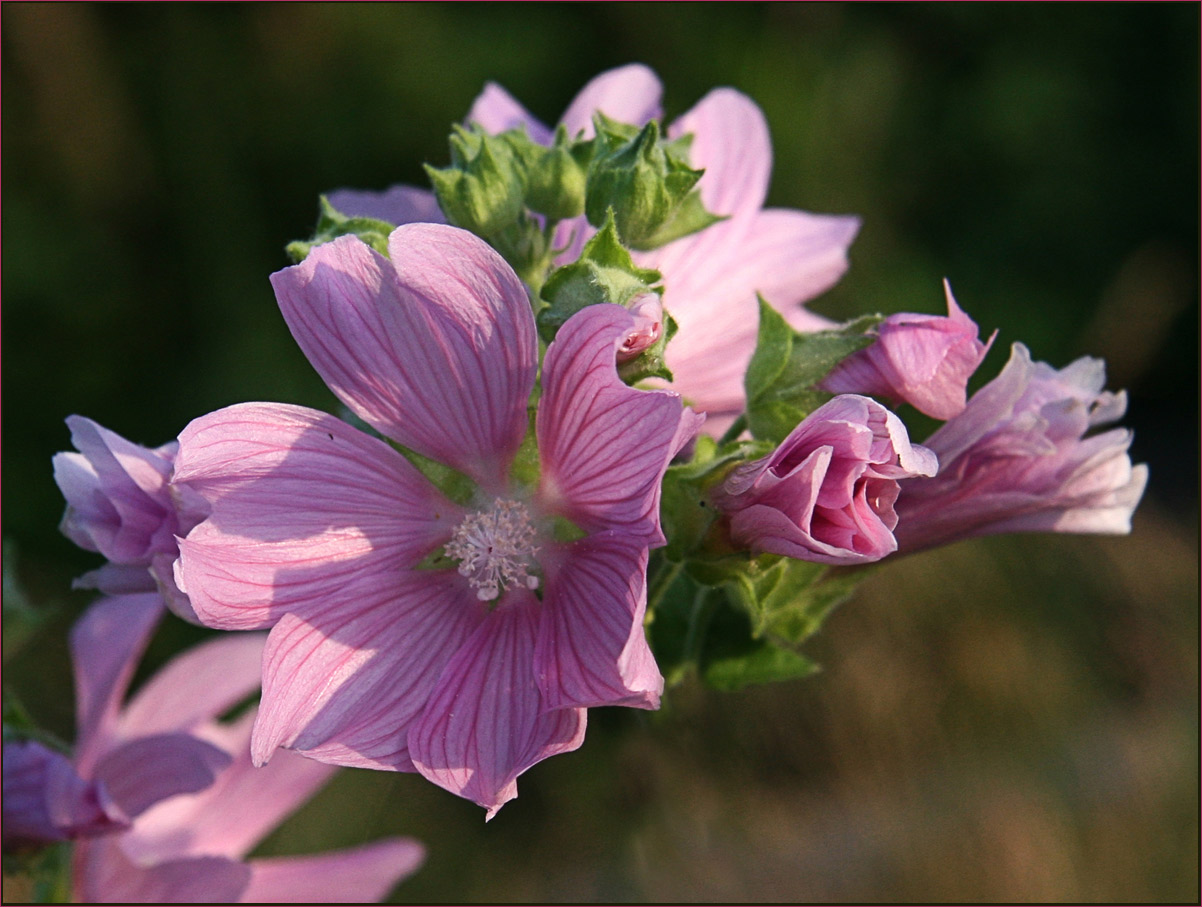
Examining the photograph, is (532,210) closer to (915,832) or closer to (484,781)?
(484,781)

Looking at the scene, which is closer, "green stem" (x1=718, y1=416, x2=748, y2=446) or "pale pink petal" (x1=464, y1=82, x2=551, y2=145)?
"green stem" (x1=718, y1=416, x2=748, y2=446)

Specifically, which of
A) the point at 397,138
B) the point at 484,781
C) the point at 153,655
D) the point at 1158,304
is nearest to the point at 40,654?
the point at 153,655

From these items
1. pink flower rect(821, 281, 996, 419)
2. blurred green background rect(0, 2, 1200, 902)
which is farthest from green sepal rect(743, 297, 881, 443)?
blurred green background rect(0, 2, 1200, 902)

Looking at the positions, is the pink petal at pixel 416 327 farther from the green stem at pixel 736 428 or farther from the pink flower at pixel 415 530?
the green stem at pixel 736 428

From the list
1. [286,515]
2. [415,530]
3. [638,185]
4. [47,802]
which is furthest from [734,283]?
[47,802]

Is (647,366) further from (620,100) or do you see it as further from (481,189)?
(620,100)

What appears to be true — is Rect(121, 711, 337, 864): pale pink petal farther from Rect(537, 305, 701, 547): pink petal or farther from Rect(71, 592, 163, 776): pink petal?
Rect(537, 305, 701, 547): pink petal

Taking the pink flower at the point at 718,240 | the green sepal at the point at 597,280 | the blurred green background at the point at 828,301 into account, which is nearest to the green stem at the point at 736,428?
the pink flower at the point at 718,240
